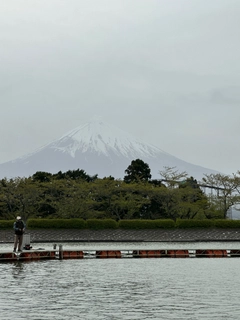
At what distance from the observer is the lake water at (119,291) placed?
1662 centimetres

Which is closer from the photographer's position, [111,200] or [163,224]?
[163,224]

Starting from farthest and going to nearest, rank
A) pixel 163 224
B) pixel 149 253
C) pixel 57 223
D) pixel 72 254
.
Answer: pixel 163 224 < pixel 57 223 < pixel 149 253 < pixel 72 254

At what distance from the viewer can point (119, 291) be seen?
20594 mm

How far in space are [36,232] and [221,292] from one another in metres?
46.6

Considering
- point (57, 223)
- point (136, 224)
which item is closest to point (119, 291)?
point (57, 223)

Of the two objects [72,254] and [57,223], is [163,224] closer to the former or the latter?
[57,223]

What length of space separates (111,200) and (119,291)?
172ft

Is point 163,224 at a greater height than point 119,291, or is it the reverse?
point 163,224

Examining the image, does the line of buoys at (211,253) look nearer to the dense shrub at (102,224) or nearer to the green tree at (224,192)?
the dense shrub at (102,224)

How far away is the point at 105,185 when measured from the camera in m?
73.8

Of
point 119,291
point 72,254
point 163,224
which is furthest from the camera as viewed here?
point 163,224

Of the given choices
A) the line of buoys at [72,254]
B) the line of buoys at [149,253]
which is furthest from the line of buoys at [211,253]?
the line of buoys at [72,254]

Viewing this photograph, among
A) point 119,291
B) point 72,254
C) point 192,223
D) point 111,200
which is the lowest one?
point 119,291

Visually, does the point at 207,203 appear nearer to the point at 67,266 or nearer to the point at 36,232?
the point at 36,232
